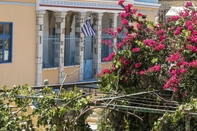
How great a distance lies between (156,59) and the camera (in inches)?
317

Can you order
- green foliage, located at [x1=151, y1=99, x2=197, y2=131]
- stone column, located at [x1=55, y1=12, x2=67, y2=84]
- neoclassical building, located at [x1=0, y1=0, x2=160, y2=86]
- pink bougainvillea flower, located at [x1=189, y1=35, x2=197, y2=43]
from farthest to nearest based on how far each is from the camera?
1. stone column, located at [x1=55, y1=12, x2=67, y2=84]
2. neoclassical building, located at [x1=0, y1=0, x2=160, y2=86]
3. pink bougainvillea flower, located at [x1=189, y1=35, x2=197, y2=43]
4. green foliage, located at [x1=151, y1=99, x2=197, y2=131]

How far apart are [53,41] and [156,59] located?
1357cm

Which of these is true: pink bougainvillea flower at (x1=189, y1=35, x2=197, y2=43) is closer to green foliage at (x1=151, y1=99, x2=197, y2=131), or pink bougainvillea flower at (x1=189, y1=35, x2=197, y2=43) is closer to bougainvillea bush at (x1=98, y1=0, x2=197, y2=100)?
bougainvillea bush at (x1=98, y1=0, x2=197, y2=100)

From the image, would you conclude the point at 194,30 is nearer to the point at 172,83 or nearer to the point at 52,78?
the point at 172,83

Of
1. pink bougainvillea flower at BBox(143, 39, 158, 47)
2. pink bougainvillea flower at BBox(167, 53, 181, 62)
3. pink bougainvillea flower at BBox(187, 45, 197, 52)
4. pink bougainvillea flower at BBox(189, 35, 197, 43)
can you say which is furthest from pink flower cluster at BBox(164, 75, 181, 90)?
pink bougainvillea flower at BBox(143, 39, 158, 47)

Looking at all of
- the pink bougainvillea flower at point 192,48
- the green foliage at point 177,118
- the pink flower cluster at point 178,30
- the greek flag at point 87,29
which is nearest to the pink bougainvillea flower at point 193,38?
the pink bougainvillea flower at point 192,48

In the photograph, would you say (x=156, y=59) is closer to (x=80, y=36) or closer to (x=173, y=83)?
Answer: (x=173, y=83)

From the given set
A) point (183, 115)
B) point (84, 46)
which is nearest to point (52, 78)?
point (84, 46)

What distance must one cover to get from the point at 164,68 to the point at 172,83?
2.00ft

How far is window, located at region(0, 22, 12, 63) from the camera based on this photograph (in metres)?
17.7

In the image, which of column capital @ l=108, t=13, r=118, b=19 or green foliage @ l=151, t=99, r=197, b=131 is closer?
green foliage @ l=151, t=99, r=197, b=131

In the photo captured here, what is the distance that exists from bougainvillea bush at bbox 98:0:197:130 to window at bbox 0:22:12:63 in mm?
9450

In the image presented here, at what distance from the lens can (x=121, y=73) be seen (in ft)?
27.5

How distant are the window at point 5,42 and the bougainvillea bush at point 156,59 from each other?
9.45 m
